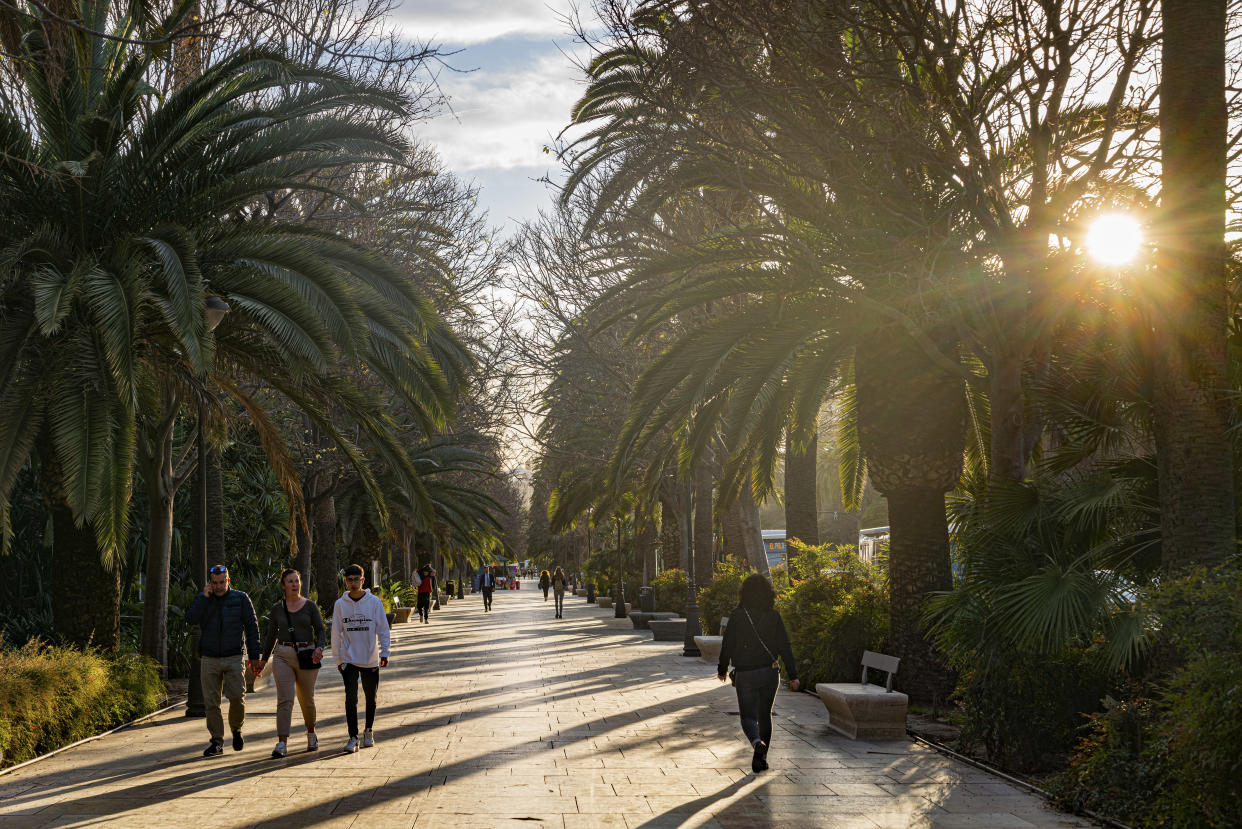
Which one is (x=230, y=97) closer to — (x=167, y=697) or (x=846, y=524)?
(x=167, y=697)

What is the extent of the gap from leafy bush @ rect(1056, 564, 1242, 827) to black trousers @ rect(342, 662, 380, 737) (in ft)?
19.6

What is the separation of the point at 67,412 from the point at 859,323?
8.85 meters

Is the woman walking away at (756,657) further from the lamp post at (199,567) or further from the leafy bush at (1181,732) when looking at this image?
the lamp post at (199,567)

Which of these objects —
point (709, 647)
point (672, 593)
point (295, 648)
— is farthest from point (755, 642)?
point (672, 593)

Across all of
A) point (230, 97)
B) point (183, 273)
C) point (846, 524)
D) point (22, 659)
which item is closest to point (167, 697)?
point (22, 659)

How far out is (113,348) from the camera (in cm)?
1052

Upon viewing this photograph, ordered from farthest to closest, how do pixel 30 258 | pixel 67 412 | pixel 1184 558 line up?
pixel 30 258 → pixel 67 412 → pixel 1184 558

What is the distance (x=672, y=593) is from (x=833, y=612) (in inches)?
693

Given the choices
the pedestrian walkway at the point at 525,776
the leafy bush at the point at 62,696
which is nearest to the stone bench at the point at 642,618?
the pedestrian walkway at the point at 525,776

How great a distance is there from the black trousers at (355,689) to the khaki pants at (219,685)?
99 cm

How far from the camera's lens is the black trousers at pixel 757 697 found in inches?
368

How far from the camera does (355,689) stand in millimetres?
10641

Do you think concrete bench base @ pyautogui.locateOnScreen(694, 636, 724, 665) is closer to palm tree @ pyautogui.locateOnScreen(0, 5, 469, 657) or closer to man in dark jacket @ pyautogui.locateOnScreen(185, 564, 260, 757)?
palm tree @ pyautogui.locateOnScreen(0, 5, 469, 657)

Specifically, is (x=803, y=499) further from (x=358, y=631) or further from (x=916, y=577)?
(x=358, y=631)
